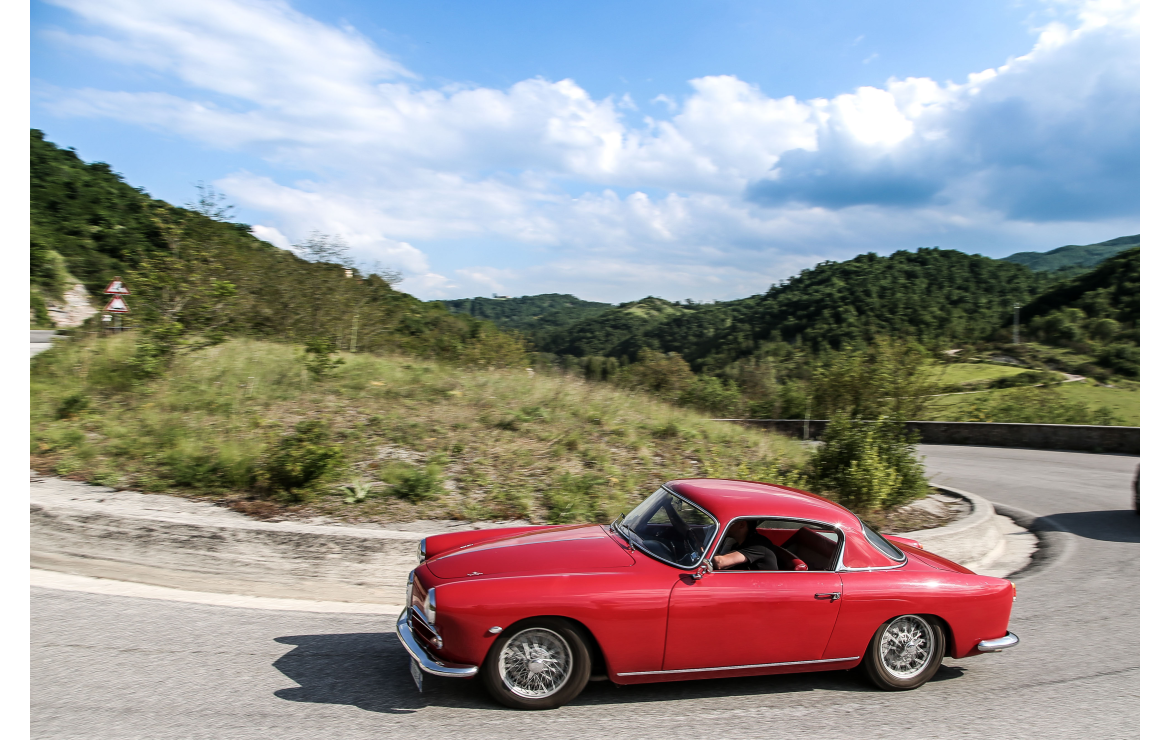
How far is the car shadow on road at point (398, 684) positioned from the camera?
3811mm

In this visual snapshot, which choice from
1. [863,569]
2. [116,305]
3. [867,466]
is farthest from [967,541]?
[116,305]

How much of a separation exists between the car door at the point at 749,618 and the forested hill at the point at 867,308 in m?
46.6

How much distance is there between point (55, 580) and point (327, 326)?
10.4m

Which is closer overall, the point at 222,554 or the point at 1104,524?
the point at 222,554

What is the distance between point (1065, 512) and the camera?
35.4ft

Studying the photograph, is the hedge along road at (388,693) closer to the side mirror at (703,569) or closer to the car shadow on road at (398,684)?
the car shadow on road at (398,684)

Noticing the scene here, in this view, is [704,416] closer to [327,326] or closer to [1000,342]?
[327,326]

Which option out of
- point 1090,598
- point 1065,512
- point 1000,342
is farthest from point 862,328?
point 1090,598

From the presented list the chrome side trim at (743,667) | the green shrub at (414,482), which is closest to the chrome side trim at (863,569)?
the chrome side trim at (743,667)

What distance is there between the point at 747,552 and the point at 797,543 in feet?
1.69

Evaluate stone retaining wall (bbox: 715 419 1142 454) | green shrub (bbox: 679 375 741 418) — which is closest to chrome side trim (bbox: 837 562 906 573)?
stone retaining wall (bbox: 715 419 1142 454)

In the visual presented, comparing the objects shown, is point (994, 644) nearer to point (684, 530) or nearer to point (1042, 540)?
point (684, 530)

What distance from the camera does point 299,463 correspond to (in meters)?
6.80

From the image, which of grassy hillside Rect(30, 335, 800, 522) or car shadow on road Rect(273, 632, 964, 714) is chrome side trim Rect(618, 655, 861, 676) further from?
grassy hillside Rect(30, 335, 800, 522)
